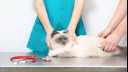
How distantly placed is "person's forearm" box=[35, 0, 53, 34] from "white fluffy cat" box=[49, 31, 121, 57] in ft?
0.28

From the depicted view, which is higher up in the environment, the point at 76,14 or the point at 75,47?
the point at 76,14

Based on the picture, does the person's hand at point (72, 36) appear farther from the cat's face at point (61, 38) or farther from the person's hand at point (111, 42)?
the person's hand at point (111, 42)

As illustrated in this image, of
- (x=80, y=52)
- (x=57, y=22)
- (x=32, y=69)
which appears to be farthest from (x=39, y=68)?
(x=57, y=22)

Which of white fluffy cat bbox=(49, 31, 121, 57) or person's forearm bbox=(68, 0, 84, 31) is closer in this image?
white fluffy cat bbox=(49, 31, 121, 57)

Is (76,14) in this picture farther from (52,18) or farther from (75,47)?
(75,47)

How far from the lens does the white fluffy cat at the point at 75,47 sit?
45.1 inches

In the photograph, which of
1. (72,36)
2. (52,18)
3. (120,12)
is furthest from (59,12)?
(120,12)

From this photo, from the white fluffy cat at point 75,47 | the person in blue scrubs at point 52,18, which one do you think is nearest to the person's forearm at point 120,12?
the white fluffy cat at point 75,47

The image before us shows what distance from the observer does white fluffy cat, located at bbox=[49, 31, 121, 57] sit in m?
1.15

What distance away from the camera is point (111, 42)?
1.07m

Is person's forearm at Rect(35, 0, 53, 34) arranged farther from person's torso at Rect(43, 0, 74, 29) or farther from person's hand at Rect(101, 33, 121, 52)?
person's hand at Rect(101, 33, 121, 52)

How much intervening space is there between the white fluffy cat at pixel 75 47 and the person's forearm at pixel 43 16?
86 millimetres

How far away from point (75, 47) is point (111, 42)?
20 centimetres

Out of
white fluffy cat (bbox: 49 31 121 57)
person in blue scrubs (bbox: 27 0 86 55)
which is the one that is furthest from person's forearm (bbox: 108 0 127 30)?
person in blue scrubs (bbox: 27 0 86 55)
